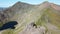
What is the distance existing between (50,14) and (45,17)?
19.9 feet

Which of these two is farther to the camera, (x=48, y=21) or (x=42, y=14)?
(x=42, y=14)

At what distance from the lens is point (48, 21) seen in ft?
217

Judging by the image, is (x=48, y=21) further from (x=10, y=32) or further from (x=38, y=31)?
(x=10, y=32)

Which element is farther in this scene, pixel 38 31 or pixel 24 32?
pixel 24 32

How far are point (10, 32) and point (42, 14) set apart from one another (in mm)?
17734

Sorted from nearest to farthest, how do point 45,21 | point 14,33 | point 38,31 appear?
point 38,31, point 45,21, point 14,33

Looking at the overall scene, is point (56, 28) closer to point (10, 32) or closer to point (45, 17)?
point (45, 17)

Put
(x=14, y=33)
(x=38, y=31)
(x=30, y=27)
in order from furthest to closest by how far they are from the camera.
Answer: (x=14, y=33)
(x=30, y=27)
(x=38, y=31)

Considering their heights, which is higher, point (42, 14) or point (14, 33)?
point (42, 14)

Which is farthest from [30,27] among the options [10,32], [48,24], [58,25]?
[10,32]

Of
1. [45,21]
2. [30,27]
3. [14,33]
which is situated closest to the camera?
[30,27]

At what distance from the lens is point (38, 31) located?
187 feet

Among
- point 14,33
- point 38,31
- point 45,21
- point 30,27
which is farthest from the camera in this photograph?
point 14,33

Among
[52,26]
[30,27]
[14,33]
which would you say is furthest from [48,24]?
[14,33]
